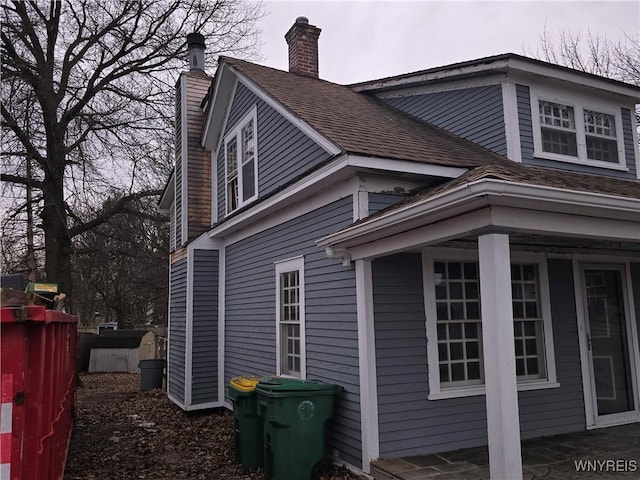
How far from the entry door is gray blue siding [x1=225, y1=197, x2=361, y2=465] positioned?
3.55 m

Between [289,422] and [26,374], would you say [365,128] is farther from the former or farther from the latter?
[26,374]

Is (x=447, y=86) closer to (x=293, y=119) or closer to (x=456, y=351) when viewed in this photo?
(x=293, y=119)

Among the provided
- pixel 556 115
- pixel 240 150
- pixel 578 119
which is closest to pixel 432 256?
pixel 556 115

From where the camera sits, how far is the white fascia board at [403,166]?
5741 millimetres

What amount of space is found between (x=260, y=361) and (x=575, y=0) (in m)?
10.8

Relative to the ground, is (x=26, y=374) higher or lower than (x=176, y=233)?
lower

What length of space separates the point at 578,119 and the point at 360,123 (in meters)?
3.61

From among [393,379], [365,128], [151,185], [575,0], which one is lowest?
[393,379]

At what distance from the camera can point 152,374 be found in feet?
44.5

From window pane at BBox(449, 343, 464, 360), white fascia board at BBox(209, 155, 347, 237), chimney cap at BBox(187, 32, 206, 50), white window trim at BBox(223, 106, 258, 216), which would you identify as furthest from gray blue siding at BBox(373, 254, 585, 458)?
chimney cap at BBox(187, 32, 206, 50)

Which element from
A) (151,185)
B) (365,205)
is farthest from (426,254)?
(151,185)

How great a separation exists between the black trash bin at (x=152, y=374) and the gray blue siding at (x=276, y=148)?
6.85 meters

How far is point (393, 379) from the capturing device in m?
5.74

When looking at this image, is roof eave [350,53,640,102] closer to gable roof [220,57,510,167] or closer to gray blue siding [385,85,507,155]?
gray blue siding [385,85,507,155]
